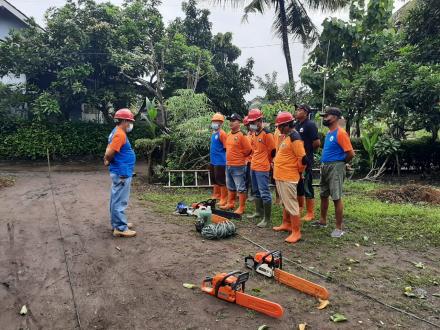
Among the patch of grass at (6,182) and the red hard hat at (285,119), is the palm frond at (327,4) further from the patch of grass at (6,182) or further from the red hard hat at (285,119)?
the patch of grass at (6,182)

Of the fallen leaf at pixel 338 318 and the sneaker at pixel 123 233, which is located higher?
the sneaker at pixel 123 233

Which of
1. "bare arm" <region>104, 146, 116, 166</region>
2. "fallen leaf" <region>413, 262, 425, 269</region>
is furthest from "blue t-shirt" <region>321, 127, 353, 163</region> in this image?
"bare arm" <region>104, 146, 116, 166</region>

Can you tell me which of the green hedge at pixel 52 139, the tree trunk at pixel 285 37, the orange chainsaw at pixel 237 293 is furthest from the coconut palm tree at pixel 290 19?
the orange chainsaw at pixel 237 293

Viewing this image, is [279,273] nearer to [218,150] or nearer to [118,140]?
[118,140]

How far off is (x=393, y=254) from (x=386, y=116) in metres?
7.97

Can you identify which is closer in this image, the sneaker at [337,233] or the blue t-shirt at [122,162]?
the blue t-shirt at [122,162]

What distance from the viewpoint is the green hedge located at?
48.8ft

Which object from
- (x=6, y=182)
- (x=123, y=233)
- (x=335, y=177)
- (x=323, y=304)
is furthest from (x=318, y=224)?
(x=6, y=182)

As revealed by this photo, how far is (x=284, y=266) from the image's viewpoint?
459 centimetres

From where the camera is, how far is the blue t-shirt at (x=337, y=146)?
5.43 m

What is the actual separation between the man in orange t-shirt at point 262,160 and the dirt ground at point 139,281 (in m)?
0.48

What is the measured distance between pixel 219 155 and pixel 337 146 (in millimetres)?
2863

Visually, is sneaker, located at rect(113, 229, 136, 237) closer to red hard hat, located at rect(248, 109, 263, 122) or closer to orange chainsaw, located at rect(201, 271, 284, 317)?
orange chainsaw, located at rect(201, 271, 284, 317)

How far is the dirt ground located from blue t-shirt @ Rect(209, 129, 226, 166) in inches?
67.4
